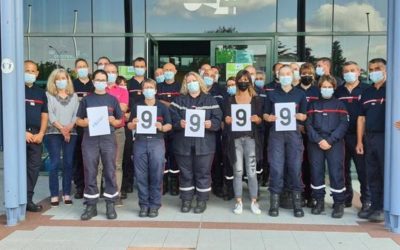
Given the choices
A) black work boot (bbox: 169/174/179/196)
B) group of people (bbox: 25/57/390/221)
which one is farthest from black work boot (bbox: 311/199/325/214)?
black work boot (bbox: 169/174/179/196)

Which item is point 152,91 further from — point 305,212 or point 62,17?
point 62,17

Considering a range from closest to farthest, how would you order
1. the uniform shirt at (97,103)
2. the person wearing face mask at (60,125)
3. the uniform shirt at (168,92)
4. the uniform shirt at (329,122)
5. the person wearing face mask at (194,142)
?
the uniform shirt at (97,103) → the uniform shirt at (329,122) → the person wearing face mask at (194,142) → the person wearing face mask at (60,125) → the uniform shirt at (168,92)

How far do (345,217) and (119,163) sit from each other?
3378 mm

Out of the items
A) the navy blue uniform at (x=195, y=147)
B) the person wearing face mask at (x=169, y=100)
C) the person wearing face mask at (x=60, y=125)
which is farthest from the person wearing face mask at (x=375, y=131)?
the person wearing face mask at (x=60, y=125)

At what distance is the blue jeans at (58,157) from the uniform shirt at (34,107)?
388 mm

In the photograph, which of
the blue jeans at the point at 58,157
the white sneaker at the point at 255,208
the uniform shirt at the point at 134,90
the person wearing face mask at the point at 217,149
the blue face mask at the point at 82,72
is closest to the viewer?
the white sneaker at the point at 255,208

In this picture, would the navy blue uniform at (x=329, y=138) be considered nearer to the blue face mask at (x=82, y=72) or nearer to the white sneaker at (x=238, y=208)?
the white sneaker at (x=238, y=208)

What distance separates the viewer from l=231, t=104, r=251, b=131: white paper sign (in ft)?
21.9

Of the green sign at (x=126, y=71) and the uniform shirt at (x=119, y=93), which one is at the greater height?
the green sign at (x=126, y=71)

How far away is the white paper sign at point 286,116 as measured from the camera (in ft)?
21.4

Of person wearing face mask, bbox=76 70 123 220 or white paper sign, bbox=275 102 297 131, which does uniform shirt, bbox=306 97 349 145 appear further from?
person wearing face mask, bbox=76 70 123 220

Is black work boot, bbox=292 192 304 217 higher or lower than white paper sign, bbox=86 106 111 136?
lower

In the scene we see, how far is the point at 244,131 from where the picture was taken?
6691mm

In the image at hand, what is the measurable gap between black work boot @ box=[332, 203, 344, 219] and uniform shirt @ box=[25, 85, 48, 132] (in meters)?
4.31
